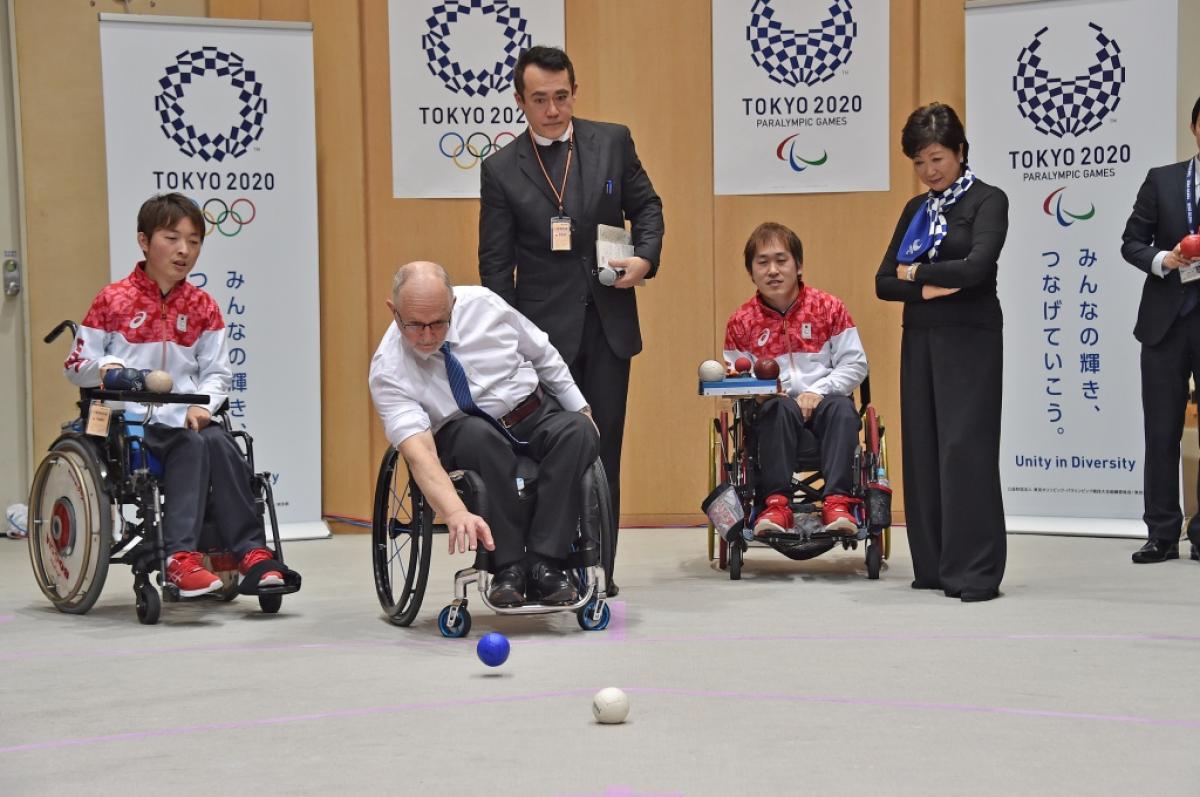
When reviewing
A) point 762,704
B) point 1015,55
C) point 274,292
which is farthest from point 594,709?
point 1015,55

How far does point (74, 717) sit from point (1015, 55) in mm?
4243

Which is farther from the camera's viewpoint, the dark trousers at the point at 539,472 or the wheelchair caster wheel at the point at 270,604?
the wheelchair caster wheel at the point at 270,604

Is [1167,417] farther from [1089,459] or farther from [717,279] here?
[717,279]

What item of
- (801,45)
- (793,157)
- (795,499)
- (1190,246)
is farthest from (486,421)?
(801,45)

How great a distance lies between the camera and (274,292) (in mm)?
5480

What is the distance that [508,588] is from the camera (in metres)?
3.25

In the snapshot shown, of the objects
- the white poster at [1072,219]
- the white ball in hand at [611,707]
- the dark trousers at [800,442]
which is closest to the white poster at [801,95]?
the white poster at [1072,219]

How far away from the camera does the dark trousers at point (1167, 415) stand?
14.9ft

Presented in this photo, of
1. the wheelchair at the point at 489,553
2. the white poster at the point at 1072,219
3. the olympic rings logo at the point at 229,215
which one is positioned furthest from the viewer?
the olympic rings logo at the point at 229,215

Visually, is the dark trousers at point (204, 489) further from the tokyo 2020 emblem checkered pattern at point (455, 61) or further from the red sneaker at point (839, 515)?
the tokyo 2020 emblem checkered pattern at point (455, 61)

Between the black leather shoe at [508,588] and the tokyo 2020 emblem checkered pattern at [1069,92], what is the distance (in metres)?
3.16

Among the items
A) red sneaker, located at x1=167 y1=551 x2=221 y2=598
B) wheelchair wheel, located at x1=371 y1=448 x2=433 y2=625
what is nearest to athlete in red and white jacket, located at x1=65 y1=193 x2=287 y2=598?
red sneaker, located at x1=167 y1=551 x2=221 y2=598

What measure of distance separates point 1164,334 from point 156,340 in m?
3.11

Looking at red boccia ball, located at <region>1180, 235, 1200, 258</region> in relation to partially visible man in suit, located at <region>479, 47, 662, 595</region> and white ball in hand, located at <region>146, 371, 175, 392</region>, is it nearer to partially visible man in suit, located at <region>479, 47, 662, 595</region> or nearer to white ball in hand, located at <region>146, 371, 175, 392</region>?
partially visible man in suit, located at <region>479, 47, 662, 595</region>
